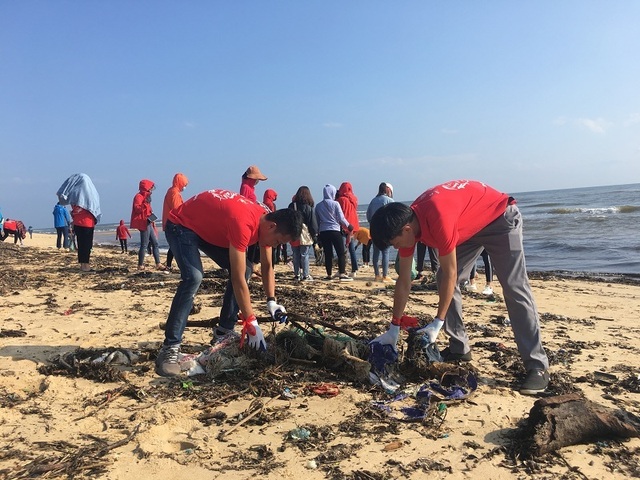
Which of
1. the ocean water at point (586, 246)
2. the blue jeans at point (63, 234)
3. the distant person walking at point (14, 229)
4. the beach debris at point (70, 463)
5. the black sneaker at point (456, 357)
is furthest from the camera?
the distant person walking at point (14, 229)

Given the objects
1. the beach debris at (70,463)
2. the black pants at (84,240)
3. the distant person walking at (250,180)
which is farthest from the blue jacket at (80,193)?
the beach debris at (70,463)

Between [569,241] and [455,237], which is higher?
[455,237]

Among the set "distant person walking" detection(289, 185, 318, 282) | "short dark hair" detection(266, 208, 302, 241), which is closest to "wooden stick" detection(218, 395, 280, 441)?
"short dark hair" detection(266, 208, 302, 241)

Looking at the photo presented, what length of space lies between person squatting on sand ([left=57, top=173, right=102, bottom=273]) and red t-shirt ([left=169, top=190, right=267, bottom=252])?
496 cm

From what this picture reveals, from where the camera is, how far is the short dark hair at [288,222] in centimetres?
328

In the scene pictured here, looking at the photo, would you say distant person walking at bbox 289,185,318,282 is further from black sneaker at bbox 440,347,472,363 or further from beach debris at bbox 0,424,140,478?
beach debris at bbox 0,424,140,478

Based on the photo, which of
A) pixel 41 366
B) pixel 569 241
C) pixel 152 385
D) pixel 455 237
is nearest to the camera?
pixel 455 237

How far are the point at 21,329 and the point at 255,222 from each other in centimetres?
292

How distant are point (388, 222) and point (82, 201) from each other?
21.5 ft

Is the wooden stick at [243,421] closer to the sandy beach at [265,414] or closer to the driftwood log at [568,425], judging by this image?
the sandy beach at [265,414]

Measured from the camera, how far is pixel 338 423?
9.09ft

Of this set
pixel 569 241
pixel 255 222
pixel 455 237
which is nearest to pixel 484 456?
pixel 455 237

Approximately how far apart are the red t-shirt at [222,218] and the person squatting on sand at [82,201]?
16.3 feet

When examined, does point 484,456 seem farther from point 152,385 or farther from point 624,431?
point 152,385
